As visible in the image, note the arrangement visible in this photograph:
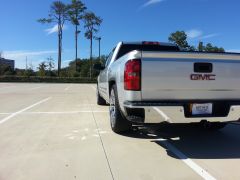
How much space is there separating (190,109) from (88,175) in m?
1.88

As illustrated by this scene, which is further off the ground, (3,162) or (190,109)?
(190,109)

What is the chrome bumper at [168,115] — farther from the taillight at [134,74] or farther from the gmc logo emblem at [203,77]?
the gmc logo emblem at [203,77]

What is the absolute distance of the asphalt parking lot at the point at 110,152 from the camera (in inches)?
173

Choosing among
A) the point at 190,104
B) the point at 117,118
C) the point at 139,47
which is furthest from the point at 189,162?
the point at 139,47

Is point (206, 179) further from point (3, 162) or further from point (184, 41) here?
point (184, 41)

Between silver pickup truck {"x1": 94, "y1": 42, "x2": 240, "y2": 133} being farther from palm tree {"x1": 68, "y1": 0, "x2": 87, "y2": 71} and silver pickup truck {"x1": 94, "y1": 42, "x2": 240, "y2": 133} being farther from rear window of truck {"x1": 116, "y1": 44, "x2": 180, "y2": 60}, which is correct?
palm tree {"x1": 68, "y1": 0, "x2": 87, "y2": 71}

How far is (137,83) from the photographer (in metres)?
5.18

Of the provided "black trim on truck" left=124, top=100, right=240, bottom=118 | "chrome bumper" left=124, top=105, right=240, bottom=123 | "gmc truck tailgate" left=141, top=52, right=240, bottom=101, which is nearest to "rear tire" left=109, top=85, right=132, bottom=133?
"black trim on truck" left=124, top=100, right=240, bottom=118

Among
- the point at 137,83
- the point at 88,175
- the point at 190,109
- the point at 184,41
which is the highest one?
the point at 184,41

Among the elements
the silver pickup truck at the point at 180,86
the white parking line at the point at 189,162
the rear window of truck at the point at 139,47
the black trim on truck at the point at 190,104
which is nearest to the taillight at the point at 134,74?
the silver pickup truck at the point at 180,86

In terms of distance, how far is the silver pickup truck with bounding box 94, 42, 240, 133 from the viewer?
515 cm

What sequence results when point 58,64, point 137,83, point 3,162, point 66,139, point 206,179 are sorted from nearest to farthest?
point 206,179 → point 3,162 → point 137,83 → point 66,139 → point 58,64

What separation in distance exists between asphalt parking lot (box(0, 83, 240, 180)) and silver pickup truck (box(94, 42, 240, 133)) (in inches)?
22.5

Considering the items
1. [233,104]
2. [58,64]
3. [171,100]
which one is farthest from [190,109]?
[58,64]
